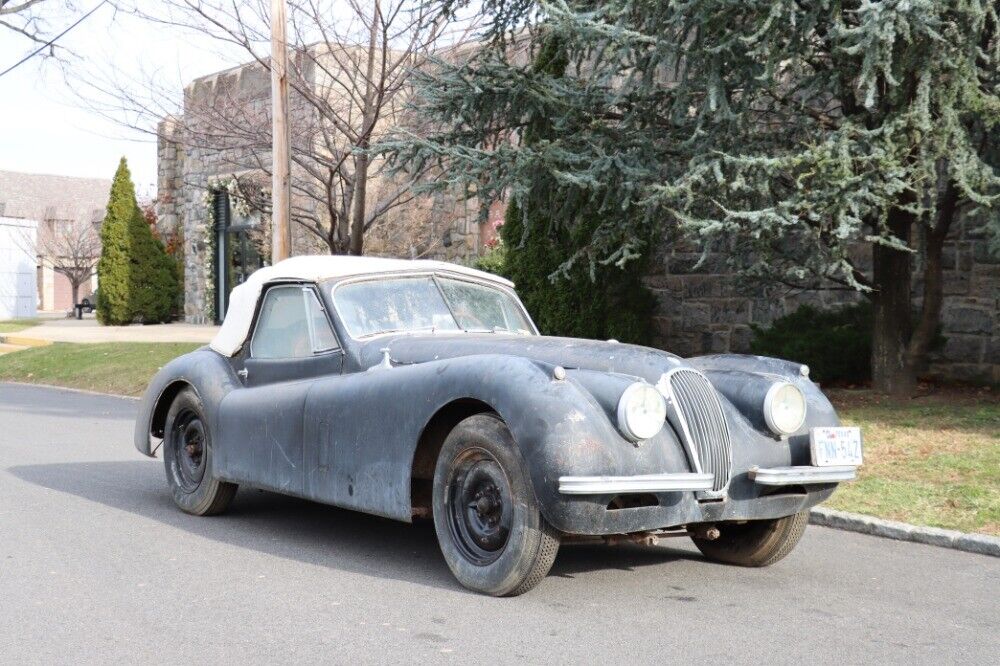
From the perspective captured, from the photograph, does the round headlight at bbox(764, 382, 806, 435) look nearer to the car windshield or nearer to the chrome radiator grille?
the chrome radiator grille

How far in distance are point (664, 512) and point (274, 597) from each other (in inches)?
74.4

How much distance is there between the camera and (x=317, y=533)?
727 centimetres

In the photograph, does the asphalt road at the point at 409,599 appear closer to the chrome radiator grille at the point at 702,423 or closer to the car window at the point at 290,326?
the chrome radiator grille at the point at 702,423

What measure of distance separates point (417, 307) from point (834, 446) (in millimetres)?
2598

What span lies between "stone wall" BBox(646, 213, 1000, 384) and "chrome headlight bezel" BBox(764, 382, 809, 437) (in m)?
6.23

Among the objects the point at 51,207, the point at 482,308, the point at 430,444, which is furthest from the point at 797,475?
the point at 51,207

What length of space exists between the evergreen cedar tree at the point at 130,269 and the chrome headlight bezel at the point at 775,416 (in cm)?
2829

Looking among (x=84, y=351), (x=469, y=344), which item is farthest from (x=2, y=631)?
(x=84, y=351)

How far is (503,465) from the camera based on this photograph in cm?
550

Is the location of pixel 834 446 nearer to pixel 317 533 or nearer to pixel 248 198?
pixel 317 533

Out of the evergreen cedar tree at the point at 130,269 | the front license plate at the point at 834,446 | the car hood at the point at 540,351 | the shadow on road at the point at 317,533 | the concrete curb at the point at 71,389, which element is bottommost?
the shadow on road at the point at 317,533

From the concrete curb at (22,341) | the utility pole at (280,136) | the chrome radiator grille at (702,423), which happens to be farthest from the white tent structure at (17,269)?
the chrome radiator grille at (702,423)

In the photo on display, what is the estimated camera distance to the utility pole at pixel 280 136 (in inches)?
563

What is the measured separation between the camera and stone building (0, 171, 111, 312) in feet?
179
